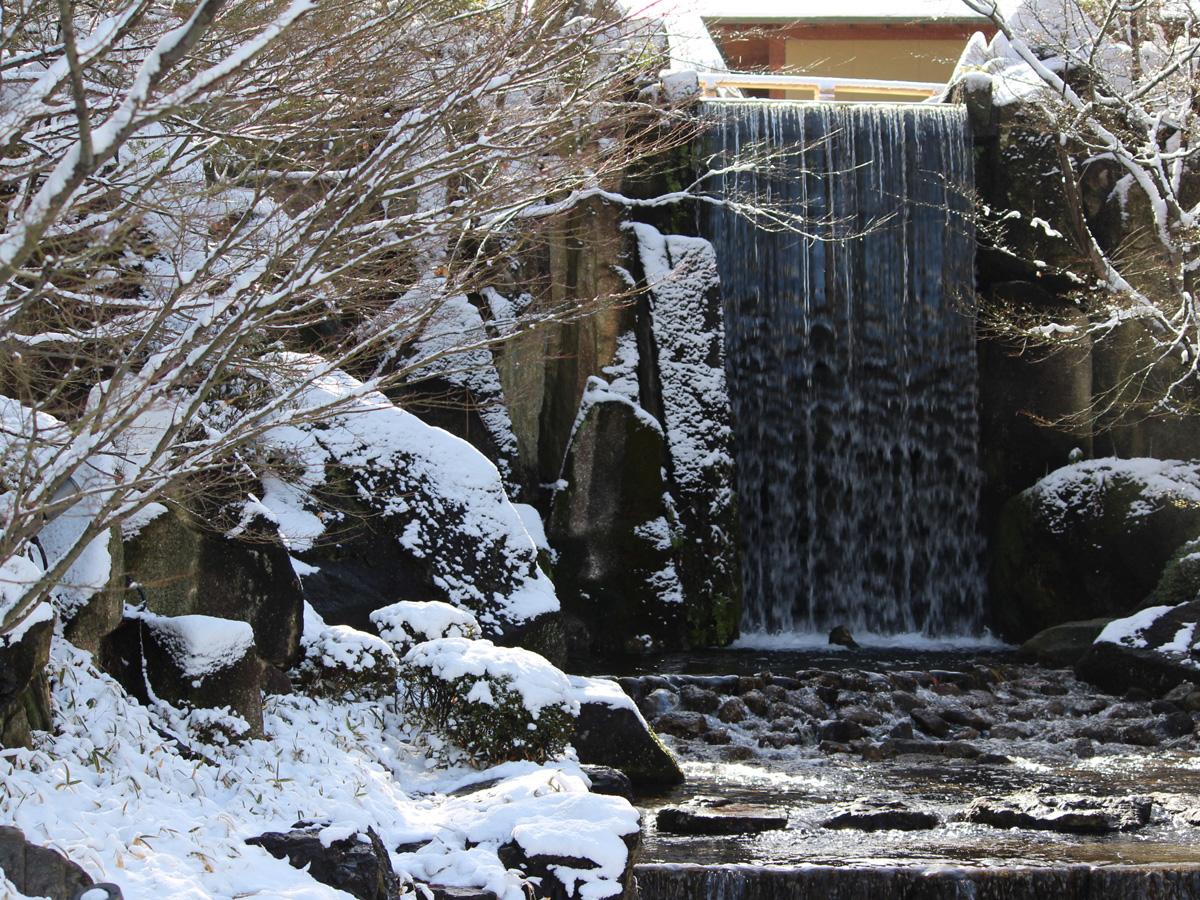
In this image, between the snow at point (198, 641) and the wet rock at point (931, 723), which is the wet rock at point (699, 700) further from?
the snow at point (198, 641)

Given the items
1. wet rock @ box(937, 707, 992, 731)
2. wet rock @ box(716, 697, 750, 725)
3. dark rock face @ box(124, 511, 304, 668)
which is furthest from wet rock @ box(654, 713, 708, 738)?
dark rock face @ box(124, 511, 304, 668)

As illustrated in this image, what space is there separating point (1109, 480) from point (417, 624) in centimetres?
941

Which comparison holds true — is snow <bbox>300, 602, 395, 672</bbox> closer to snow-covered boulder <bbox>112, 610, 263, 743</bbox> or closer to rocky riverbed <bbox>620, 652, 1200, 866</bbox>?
snow-covered boulder <bbox>112, 610, 263, 743</bbox>

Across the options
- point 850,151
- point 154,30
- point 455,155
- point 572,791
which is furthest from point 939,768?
point 850,151

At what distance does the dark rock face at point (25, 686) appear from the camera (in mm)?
5094

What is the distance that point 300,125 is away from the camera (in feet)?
17.9

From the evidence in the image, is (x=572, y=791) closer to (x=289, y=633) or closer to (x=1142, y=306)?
(x=289, y=633)

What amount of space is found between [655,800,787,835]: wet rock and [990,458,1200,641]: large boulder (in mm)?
8166

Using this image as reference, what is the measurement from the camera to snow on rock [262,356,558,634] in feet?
32.2

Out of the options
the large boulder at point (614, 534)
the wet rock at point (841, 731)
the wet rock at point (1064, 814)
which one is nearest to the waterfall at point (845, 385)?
the large boulder at point (614, 534)

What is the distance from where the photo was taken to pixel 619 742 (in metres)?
8.57

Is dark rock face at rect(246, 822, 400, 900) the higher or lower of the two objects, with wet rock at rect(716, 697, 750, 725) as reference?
higher

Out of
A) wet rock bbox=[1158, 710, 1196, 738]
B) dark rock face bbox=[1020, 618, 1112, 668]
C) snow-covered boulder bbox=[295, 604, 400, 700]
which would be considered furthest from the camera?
dark rock face bbox=[1020, 618, 1112, 668]

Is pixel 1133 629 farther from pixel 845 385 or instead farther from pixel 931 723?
pixel 845 385
